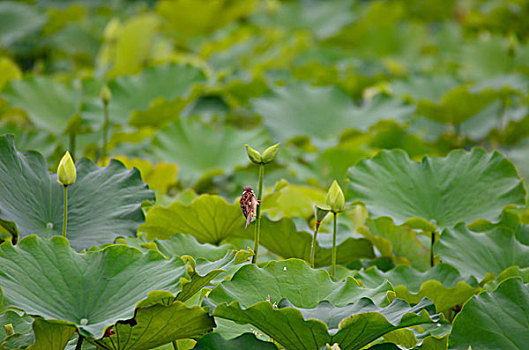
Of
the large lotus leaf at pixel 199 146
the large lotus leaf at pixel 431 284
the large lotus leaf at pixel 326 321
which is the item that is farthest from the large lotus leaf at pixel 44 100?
the large lotus leaf at pixel 326 321

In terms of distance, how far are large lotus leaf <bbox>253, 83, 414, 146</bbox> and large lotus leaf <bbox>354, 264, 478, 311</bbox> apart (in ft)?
2.67

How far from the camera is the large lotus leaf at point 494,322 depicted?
83cm

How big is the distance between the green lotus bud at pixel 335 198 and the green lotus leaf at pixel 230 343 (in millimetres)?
270

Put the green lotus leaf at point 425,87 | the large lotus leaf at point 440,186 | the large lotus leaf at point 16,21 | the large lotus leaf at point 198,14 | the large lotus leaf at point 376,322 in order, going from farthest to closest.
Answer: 1. the large lotus leaf at point 198,14
2. the large lotus leaf at point 16,21
3. the green lotus leaf at point 425,87
4. the large lotus leaf at point 440,186
5. the large lotus leaf at point 376,322

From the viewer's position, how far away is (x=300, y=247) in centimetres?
118

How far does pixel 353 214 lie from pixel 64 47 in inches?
72.5

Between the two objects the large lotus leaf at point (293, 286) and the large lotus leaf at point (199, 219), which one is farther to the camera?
the large lotus leaf at point (199, 219)

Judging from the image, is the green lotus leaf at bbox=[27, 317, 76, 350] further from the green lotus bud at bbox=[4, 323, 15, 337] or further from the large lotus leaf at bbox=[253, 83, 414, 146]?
the large lotus leaf at bbox=[253, 83, 414, 146]

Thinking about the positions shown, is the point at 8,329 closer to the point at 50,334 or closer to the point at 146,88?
the point at 50,334

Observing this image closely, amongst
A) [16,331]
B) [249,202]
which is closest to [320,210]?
[249,202]

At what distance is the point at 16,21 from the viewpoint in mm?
2641

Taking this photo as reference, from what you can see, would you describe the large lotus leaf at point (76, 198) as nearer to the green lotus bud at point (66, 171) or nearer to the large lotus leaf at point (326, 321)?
the green lotus bud at point (66, 171)

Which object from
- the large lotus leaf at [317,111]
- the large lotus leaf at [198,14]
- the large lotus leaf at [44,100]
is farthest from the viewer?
the large lotus leaf at [198,14]

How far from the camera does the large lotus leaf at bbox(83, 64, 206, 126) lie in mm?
1855
